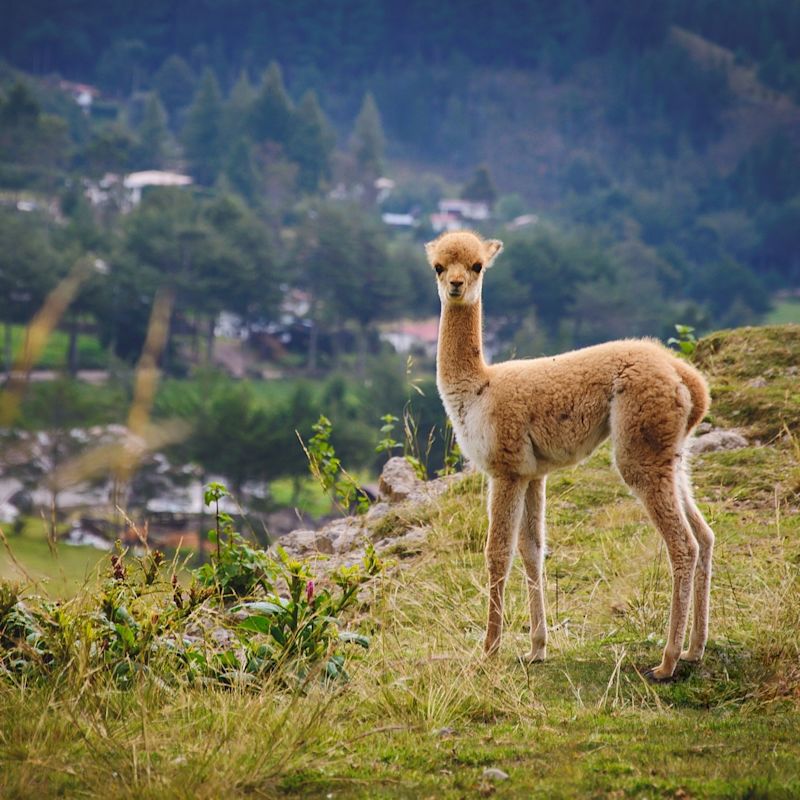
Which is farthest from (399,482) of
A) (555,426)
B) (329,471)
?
(555,426)

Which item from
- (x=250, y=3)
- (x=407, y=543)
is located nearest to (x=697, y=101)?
(x=250, y=3)

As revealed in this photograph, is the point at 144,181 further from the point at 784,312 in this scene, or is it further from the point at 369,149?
the point at 784,312

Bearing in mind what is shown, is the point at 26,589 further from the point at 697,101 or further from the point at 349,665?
the point at 697,101

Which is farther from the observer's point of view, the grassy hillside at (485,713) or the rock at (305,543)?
the rock at (305,543)

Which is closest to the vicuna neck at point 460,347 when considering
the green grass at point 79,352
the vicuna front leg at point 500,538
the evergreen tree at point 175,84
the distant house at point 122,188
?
the vicuna front leg at point 500,538

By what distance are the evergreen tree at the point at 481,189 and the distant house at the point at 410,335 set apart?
32.5 m

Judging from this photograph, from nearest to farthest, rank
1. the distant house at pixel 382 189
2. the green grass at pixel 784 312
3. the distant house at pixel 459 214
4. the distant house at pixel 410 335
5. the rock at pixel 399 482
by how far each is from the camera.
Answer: the rock at pixel 399 482 < the distant house at pixel 410 335 < the green grass at pixel 784 312 < the distant house at pixel 459 214 < the distant house at pixel 382 189

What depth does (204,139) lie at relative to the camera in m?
119

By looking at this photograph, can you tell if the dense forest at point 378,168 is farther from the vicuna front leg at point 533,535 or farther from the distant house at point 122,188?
the vicuna front leg at point 533,535

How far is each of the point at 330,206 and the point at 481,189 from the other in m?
30.2

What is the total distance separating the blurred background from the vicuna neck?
1938mm

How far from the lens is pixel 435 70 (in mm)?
158375

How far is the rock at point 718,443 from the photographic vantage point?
9312mm

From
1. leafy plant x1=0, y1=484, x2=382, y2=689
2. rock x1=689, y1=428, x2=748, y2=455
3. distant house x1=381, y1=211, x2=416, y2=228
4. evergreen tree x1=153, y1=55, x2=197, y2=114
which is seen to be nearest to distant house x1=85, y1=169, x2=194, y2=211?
distant house x1=381, y1=211, x2=416, y2=228
